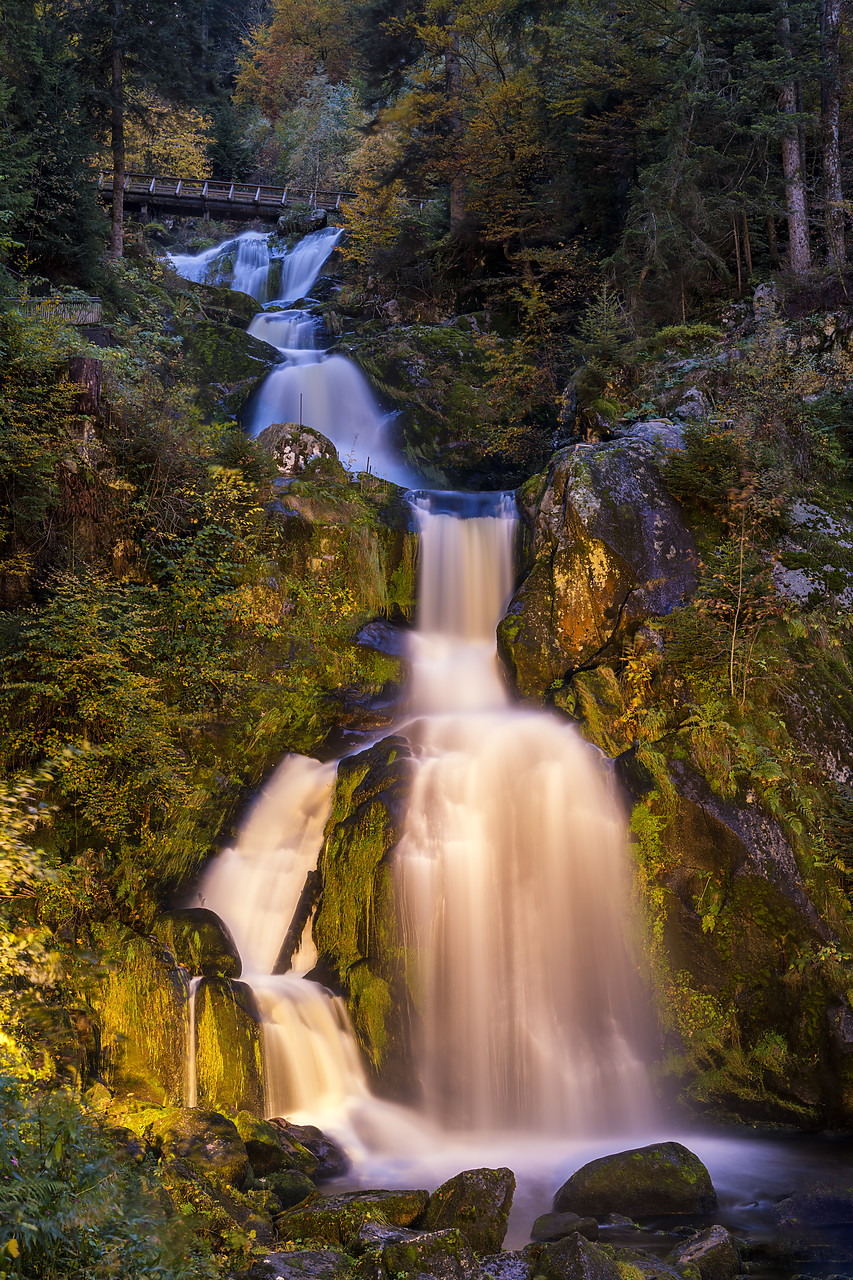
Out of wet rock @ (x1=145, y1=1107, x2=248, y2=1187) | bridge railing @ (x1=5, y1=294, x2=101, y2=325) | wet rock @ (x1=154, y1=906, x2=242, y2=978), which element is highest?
bridge railing @ (x1=5, y1=294, x2=101, y2=325)

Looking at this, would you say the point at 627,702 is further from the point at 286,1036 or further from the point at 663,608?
the point at 286,1036

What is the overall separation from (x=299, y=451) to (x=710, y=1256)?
35.4 ft

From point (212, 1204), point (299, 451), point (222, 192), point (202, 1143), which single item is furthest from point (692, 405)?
point (222, 192)

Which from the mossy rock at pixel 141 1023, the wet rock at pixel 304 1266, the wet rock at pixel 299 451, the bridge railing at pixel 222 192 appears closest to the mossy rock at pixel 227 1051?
the mossy rock at pixel 141 1023

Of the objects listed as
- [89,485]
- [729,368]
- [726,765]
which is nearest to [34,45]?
[89,485]

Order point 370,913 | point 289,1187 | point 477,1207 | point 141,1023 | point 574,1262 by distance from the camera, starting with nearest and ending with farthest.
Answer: point 574,1262 → point 477,1207 → point 289,1187 → point 141,1023 → point 370,913

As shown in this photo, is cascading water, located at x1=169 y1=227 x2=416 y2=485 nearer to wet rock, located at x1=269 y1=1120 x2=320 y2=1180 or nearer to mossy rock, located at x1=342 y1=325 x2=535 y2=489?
mossy rock, located at x1=342 y1=325 x2=535 y2=489

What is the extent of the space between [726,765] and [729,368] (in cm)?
738

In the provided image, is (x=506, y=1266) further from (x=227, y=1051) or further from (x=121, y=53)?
(x=121, y=53)

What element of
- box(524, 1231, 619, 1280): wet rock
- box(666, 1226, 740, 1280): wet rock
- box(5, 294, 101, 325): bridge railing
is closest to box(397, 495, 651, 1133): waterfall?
box(666, 1226, 740, 1280): wet rock

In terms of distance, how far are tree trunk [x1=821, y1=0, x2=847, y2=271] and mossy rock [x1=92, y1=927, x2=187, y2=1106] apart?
49.3ft

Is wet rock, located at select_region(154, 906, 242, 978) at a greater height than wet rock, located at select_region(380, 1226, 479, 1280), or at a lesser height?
greater

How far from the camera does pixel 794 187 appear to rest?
Result: 14.1m

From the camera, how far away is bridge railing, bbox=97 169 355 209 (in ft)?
90.1
